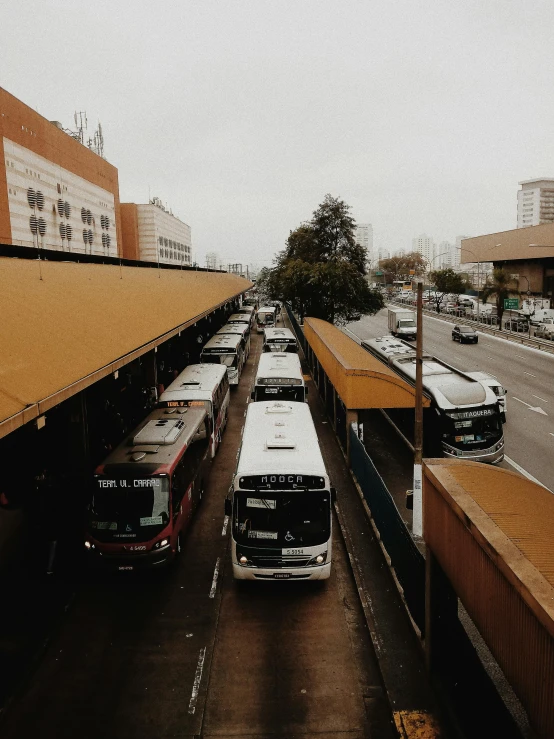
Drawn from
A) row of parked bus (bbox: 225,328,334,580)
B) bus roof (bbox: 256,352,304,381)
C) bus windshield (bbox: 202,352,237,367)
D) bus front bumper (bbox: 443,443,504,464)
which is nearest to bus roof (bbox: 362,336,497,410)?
bus front bumper (bbox: 443,443,504,464)

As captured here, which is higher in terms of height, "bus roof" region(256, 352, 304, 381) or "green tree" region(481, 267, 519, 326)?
"green tree" region(481, 267, 519, 326)

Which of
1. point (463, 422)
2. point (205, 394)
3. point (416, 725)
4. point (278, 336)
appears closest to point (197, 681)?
point (416, 725)

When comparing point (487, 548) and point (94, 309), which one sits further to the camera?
point (94, 309)

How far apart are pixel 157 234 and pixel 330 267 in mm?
54018

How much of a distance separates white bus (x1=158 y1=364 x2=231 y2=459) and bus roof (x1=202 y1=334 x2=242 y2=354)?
18.3 feet

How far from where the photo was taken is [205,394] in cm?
1577

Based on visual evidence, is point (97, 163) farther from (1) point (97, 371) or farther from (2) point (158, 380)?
(1) point (97, 371)

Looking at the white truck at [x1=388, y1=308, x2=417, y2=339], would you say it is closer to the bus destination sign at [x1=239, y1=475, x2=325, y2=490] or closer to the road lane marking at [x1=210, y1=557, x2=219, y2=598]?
the road lane marking at [x1=210, y1=557, x2=219, y2=598]

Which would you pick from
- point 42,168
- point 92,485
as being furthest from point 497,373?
point 42,168

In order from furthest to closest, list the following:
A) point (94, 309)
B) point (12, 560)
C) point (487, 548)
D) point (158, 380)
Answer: point (158, 380) < point (94, 309) < point (12, 560) < point (487, 548)

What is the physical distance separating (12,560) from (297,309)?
3659 centimetres

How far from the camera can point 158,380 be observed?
24.0 metres

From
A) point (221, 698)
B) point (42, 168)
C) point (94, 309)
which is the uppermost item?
point (42, 168)

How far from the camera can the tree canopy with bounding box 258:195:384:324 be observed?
129ft
